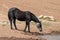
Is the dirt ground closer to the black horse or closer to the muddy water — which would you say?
the muddy water

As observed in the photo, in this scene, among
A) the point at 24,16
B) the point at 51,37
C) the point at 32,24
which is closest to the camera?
the point at 51,37

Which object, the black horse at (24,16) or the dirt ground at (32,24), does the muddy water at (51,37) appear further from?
the black horse at (24,16)

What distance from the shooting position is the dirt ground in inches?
531

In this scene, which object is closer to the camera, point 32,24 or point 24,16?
point 24,16

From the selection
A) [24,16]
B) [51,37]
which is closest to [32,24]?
[24,16]

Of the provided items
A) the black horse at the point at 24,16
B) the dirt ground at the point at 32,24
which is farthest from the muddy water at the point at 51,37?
the black horse at the point at 24,16

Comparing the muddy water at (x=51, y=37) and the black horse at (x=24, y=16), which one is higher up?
the black horse at (x=24, y=16)

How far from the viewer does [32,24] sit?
53.4 ft

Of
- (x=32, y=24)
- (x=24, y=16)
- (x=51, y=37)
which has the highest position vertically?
(x=24, y=16)

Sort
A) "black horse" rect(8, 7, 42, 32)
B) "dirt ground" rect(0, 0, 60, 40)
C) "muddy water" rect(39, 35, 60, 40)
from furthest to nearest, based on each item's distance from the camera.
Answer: "black horse" rect(8, 7, 42, 32), "dirt ground" rect(0, 0, 60, 40), "muddy water" rect(39, 35, 60, 40)

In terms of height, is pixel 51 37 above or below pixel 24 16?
below

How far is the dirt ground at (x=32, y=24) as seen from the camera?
44.2 feet

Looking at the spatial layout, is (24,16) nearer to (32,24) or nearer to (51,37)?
(51,37)

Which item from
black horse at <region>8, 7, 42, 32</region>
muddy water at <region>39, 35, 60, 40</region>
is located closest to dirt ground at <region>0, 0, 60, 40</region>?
muddy water at <region>39, 35, 60, 40</region>
